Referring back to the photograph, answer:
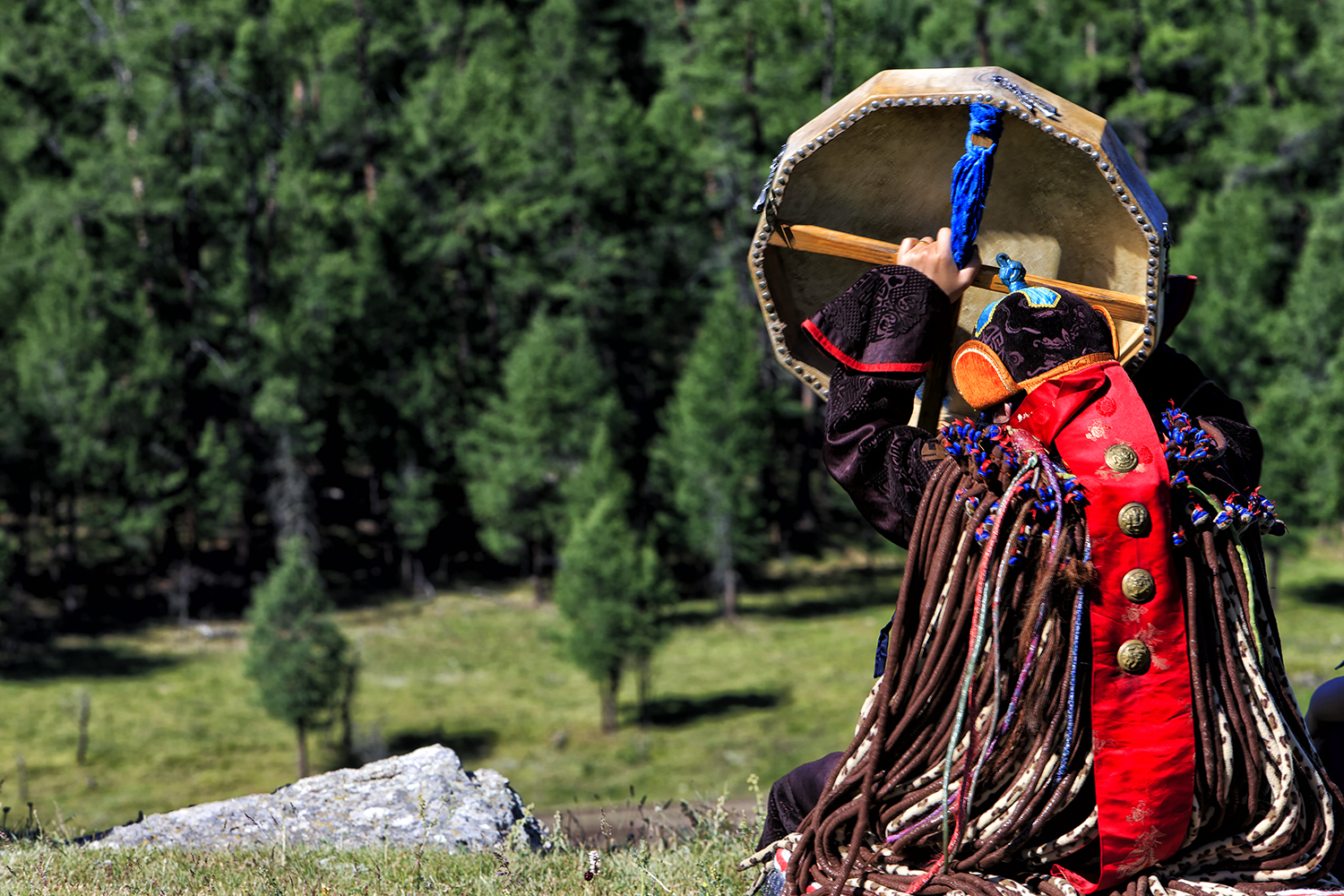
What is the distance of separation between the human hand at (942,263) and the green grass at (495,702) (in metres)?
13.8

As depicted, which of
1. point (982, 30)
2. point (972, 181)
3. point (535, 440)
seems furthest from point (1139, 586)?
point (982, 30)

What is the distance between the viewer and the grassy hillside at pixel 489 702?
19797 mm

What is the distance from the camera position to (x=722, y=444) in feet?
95.6

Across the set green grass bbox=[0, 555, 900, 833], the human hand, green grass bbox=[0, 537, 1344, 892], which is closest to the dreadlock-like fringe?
the human hand

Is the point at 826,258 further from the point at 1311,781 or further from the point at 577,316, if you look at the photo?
the point at 577,316

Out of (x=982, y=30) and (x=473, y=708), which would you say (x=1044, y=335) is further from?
(x=982, y=30)

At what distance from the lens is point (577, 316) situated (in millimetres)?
32188

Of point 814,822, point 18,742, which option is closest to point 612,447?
point 18,742

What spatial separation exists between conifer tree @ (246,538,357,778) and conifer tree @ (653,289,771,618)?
405 inches

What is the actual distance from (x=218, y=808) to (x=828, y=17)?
1156 inches

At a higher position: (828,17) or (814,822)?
(828,17)

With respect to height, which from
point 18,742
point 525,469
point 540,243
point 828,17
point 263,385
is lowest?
point 18,742

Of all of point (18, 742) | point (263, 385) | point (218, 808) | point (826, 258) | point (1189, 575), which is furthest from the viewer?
point (263, 385)

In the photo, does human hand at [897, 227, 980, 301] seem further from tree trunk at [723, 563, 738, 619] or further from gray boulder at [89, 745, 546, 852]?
tree trunk at [723, 563, 738, 619]
